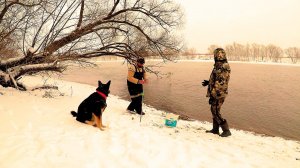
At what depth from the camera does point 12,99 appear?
7.84m

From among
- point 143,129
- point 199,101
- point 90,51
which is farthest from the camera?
point 199,101

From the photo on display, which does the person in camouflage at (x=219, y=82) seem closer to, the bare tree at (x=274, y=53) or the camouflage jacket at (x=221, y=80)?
the camouflage jacket at (x=221, y=80)

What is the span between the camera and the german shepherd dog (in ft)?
19.9

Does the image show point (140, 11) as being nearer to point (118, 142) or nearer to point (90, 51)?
point (90, 51)

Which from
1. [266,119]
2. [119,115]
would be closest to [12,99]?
[119,115]

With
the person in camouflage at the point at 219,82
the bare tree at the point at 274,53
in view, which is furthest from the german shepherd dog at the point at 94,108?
the bare tree at the point at 274,53

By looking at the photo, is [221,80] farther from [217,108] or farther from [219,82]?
[217,108]

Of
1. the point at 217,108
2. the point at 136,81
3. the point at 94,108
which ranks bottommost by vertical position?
the point at 217,108

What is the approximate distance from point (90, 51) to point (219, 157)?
7139 millimetres

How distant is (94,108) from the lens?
6090mm

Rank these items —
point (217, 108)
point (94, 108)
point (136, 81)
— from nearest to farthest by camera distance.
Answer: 1. point (94, 108)
2. point (217, 108)
3. point (136, 81)

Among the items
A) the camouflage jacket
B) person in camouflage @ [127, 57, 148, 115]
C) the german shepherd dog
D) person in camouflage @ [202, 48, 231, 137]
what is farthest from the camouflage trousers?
the german shepherd dog

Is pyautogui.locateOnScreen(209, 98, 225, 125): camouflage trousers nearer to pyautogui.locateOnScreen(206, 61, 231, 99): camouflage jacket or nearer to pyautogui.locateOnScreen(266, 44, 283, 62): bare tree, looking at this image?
pyautogui.locateOnScreen(206, 61, 231, 99): camouflage jacket

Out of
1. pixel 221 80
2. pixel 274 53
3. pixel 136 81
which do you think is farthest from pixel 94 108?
pixel 274 53
